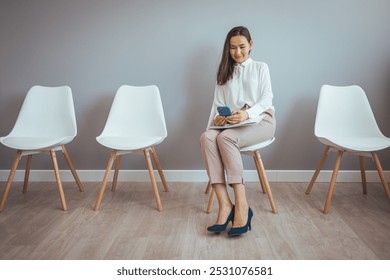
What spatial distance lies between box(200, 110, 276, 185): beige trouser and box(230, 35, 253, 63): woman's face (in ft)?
1.49

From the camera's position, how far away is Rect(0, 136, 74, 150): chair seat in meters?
2.48

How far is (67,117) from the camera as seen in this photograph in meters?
2.84

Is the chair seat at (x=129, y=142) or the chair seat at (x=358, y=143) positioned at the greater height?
the chair seat at (x=358, y=143)

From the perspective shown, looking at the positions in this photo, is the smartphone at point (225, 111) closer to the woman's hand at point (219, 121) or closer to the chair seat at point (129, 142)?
the woman's hand at point (219, 121)

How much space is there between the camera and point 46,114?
9.58 feet

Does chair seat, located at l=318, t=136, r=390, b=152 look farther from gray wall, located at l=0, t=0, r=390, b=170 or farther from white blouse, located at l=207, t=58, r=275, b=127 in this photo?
gray wall, located at l=0, t=0, r=390, b=170

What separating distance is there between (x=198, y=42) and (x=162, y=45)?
0.27 metres

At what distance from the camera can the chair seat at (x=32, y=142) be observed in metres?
2.48

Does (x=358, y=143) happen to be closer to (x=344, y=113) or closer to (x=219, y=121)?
(x=344, y=113)

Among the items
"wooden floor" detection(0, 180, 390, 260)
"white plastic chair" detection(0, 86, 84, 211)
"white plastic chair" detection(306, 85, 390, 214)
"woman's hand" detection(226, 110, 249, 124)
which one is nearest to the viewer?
"wooden floor" detection(0, 180, 390, 260)

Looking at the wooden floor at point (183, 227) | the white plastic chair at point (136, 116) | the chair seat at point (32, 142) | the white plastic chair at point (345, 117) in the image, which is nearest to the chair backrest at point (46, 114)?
the chair seat at point (32, 142)

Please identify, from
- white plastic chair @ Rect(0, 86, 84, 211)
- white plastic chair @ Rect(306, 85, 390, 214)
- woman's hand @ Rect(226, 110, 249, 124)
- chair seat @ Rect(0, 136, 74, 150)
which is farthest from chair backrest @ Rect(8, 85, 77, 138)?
white plastic chair @ Rect(306, 85, 390, 214)
